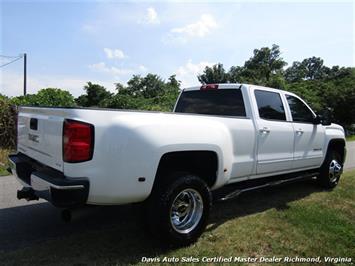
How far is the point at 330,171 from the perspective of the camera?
691 centimetres

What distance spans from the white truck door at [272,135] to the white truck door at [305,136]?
247 millimetres

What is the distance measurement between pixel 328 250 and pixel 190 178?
1.82 meters

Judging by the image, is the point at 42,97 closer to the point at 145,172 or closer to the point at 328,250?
the point at 145,172

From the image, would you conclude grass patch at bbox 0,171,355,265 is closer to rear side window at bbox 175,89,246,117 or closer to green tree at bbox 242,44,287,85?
rear side window at bbox 175,89,246,117

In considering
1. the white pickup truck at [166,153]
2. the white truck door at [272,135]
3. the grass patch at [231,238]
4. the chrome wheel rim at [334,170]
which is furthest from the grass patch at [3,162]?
the chrome wheel rim at [334,170]

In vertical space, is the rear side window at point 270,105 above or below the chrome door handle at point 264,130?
above

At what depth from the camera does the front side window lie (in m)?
6.04

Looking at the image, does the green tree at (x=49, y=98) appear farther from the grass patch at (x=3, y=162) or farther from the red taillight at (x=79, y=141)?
the red taillight at (x=79, y=141)

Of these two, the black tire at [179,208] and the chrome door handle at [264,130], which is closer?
the black tire at [179,208]

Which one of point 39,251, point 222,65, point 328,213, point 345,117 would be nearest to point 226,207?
point 328,213

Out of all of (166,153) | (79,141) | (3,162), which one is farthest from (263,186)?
(3,162)

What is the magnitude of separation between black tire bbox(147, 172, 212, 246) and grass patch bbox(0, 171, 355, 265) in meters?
0.17

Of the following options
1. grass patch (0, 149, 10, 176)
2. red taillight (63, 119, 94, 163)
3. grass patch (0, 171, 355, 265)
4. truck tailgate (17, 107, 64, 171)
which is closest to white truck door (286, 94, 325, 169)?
grass patch (0, 171, 355, 265)

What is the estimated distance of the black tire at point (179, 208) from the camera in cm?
372
